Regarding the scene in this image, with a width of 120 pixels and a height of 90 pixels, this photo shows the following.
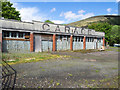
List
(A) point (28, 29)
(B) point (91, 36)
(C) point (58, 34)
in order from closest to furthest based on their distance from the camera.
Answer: (A) point (28, 29) → (C) point (58, 34) → (B) point (91, 36)

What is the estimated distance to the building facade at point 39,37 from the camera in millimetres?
13242

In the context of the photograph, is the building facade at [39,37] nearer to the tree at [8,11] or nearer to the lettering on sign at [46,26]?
the lettering on sign at [46,26]

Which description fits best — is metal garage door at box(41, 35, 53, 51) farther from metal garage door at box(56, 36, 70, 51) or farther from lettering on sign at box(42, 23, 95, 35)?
metal garage door at box(56, 36, 70, 51)

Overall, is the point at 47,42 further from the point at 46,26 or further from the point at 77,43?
the point at 77,43

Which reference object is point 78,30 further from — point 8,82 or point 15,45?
point 8,82

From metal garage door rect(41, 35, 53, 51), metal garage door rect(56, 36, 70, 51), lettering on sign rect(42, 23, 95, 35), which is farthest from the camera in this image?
metal garage door rect(56, 36, 70, 51)

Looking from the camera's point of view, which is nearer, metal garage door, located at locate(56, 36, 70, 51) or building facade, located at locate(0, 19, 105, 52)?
building facade, located at locate(0, 19, 105, 52)

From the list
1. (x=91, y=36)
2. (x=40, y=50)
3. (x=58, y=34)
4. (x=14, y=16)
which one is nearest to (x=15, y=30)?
(x=40, y=50)

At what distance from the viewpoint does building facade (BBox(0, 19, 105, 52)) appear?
13.2m

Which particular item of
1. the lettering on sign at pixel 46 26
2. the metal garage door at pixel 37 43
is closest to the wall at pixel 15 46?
the metal garage door at pixel 37 43

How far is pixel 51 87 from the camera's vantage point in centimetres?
394

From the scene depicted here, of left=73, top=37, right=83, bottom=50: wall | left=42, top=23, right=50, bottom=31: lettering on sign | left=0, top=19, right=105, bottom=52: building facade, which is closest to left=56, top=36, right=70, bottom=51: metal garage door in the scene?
left=0, top=19, right=105, bottom=52: building facade

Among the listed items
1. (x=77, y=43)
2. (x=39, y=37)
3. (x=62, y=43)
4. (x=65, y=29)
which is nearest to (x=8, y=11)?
(x=39, y=37)

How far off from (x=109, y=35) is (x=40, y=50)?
30556mm
